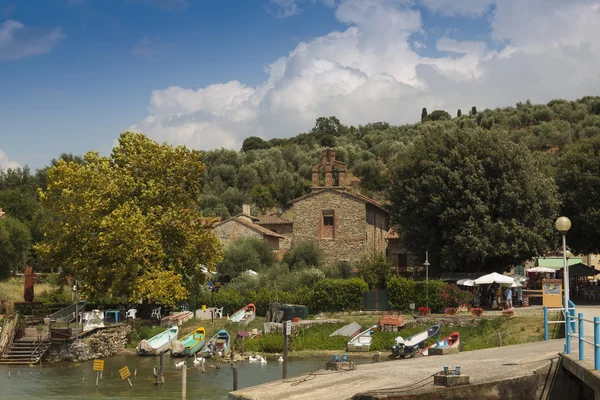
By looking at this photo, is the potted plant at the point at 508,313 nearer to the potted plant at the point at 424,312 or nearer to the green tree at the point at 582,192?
the potted plant at the point at 424,312

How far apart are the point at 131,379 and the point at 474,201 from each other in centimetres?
2437

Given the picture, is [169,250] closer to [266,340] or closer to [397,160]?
[266,340]

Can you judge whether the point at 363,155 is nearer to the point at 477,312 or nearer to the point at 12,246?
the point at 12,246

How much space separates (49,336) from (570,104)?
9281 cm

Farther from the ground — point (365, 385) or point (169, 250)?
point (169, 250)

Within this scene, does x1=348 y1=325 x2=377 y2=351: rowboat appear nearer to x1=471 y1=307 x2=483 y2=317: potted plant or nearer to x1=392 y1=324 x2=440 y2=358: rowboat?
x1=392 y1=324 x2=440 y2=358: rowboat

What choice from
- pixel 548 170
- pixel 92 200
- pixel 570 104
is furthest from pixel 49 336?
pixel 570 104

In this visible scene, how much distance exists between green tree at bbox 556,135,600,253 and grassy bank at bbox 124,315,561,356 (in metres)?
12.7

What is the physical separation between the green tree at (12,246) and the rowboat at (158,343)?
22.2m

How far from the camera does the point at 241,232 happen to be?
60812 mm

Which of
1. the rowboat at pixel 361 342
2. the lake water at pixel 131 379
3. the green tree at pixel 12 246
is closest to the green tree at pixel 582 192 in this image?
the rowboat at pixel 361 342

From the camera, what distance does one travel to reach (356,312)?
46031 mm

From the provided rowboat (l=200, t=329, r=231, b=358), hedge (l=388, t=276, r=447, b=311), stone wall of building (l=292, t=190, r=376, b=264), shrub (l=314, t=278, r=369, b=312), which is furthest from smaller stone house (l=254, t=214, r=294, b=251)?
rowboat (l=200, t=329, r=231, b=358)

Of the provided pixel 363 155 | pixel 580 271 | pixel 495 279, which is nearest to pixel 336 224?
pixel 580 271
